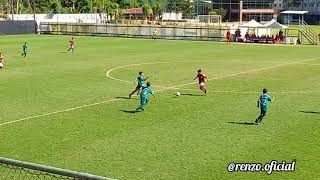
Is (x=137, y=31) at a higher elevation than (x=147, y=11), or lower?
lower

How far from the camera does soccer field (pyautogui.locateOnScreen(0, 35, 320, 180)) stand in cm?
1412

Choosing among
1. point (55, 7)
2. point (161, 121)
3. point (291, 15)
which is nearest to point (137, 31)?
point (55, 7)

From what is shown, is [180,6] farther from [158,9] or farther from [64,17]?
[64,17]

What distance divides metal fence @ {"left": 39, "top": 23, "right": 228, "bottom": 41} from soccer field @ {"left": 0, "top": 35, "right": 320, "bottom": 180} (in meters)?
34.5

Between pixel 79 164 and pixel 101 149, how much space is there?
64.1 inches

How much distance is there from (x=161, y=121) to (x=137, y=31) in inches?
2395

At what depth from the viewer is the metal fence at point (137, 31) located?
72562 mm

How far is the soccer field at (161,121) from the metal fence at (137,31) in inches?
1360

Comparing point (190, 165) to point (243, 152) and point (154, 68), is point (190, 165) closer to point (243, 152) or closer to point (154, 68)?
point (243, 152)

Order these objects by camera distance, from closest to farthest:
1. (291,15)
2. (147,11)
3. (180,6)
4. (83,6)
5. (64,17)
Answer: (64,17), (83,6), (147,11), (180,6), (291,15)

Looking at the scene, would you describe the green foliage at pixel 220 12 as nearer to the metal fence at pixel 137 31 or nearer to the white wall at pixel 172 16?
the white wall at pixel 172 16

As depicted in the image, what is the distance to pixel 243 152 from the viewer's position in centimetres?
1494

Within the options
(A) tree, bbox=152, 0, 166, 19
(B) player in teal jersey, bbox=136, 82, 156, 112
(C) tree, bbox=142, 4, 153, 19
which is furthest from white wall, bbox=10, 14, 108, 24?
(B) player in teal jersey, bbox=136, 82, 156, 112

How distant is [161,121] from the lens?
1944 cm
